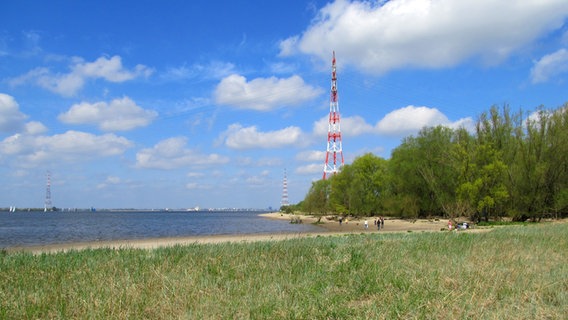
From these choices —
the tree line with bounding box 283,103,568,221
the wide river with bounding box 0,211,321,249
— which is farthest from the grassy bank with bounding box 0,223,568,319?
the tree line with bounding box 283,103,568,221

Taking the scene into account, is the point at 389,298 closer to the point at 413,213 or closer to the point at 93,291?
the point at 93,291

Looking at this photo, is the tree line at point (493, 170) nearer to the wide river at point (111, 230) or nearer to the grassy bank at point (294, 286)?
the wide river at point (111, 230)

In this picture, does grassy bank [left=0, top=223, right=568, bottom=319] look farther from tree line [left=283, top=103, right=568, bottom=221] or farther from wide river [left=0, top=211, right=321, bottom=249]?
tree line [left=283, top=103, right=568, bottom=221]

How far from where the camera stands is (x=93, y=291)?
30.0ft

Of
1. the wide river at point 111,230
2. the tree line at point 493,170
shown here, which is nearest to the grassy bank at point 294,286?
the wide river at point 111,230

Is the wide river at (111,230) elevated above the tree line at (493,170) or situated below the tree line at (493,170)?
below

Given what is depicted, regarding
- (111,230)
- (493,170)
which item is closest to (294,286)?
(493,170)

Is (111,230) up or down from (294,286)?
down

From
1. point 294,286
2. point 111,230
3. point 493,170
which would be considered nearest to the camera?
point 294,286

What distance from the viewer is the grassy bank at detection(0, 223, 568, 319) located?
7684 millimetres

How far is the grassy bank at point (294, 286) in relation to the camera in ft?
25.2

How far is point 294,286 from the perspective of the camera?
30.8 feet

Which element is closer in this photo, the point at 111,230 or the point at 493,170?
the point at 493,170

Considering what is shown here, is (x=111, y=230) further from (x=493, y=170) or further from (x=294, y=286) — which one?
(x=294, y=286)
